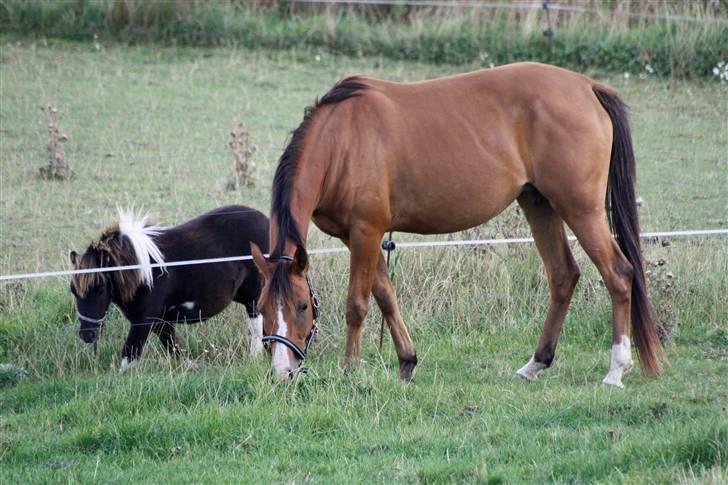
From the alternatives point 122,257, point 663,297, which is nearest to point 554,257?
point 663,297

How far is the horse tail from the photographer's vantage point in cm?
625

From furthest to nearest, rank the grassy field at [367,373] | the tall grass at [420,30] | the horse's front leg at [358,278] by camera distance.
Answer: the tall grass at [420,30], the horse's front leg at [358,278], the grassy field at [367,373]

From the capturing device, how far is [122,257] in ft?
21.6

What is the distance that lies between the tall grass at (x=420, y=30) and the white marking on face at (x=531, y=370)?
873 cm

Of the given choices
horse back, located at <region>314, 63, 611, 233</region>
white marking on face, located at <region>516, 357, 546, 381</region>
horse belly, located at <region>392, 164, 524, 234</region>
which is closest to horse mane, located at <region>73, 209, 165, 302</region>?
horse back, located at <region>314, 63, 611, 233</region>

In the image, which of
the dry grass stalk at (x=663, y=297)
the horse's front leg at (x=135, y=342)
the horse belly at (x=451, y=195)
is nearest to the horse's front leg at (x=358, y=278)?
the horse belly at (x=451, y=195)

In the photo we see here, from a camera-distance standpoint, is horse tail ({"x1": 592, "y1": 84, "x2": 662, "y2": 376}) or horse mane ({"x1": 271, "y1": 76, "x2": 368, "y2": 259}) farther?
horse tail ({"x1": 592, "y1": 84, "x2": 662, "y2": 376})

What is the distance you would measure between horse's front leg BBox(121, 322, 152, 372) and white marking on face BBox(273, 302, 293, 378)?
133 cm

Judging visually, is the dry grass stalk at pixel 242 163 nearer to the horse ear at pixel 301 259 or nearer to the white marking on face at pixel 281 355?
the horse ear at pixel 301 259

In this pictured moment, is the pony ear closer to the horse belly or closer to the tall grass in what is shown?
the horse belly

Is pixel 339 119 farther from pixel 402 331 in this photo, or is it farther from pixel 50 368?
pixel 50 368

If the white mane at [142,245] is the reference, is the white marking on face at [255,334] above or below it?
below

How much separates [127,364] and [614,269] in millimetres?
3006

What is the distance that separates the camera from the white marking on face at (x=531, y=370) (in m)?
6.29
